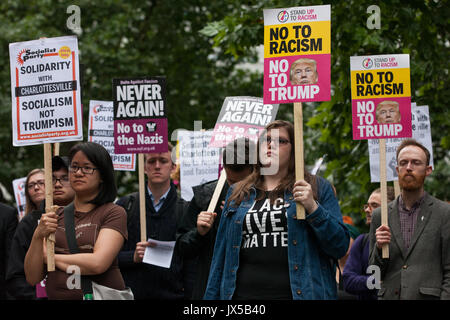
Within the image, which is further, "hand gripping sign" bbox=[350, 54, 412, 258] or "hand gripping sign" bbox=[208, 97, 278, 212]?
"hand gripping sign" bbox=[208, 97, 278, 212]

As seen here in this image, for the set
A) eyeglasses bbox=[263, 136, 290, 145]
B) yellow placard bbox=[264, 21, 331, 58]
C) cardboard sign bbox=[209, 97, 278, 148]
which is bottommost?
eyeglasses bbox=[263, 136, 290, 145]

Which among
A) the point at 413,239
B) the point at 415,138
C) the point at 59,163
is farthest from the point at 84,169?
the point at 415,138

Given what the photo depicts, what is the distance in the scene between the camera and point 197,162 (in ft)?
28.3

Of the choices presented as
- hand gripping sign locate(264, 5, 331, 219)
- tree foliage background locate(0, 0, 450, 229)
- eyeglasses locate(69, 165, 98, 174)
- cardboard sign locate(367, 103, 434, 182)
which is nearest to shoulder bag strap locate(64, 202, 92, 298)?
eyeglasses locate(69, 165, 98, 174)

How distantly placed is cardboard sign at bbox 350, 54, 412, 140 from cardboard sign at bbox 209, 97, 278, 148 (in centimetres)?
74

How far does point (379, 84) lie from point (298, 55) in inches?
58.9

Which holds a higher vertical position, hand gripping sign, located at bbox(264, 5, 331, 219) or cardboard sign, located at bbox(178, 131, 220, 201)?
hand gripping sign, located at bbox(264, 5, 331, 219)

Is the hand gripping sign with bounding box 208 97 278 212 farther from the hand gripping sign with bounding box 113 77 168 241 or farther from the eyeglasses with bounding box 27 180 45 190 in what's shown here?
the eyeglasses with bounding box 27 180 45 190

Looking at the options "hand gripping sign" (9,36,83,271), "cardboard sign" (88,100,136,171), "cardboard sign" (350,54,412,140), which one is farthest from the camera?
"cardboard sign" (88,100,136,171)

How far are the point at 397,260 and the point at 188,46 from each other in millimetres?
15843

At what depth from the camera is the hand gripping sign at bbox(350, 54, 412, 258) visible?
7.15 metres

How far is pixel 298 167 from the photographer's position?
5441mm

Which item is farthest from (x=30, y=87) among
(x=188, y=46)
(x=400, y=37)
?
(x=188, y=46)

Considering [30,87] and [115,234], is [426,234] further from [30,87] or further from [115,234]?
[30,87]
